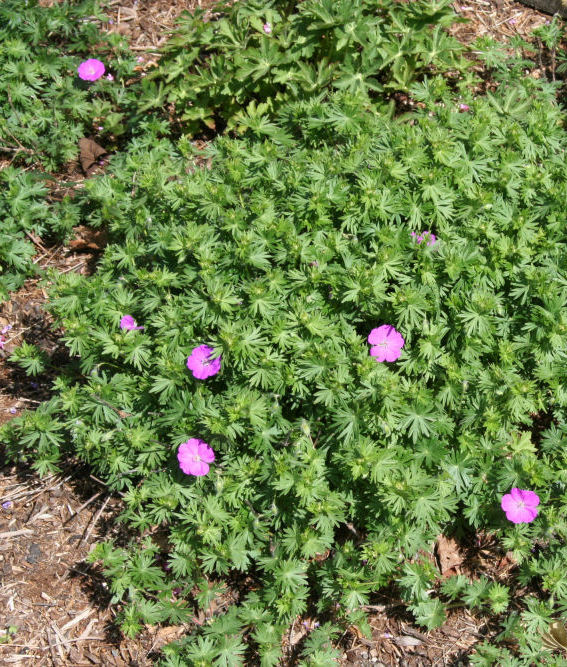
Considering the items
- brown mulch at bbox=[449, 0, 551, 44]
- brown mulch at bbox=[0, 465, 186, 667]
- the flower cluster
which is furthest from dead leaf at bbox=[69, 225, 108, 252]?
brown mulch at bbox=[449, 0, 551, 44]

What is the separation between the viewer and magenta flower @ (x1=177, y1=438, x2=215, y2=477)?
3404 millimetres

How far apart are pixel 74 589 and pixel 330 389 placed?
6.31 ft

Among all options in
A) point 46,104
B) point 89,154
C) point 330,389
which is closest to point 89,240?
point 89,154

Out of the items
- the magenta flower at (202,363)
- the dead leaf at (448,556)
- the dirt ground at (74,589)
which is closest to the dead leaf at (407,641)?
the dirt ground at (74,589)

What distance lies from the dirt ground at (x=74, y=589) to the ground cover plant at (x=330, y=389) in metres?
0.17

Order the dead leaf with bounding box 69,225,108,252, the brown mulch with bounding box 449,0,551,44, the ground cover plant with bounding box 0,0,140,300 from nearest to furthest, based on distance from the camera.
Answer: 1. the ground cover plant with bounding box 0,0,140,300
2. the dead leaf with bounding box 69,225,108,252
3. the brown mulch with bounding box 449,0,551,44

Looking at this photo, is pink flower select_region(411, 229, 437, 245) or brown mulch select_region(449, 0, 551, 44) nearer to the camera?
pink flower select_region(411, 229, 437, 245)

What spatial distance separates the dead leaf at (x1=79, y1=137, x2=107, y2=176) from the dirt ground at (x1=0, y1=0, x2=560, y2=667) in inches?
61.4

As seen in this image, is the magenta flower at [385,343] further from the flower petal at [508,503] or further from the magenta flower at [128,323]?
the magenta flower at [128,323]

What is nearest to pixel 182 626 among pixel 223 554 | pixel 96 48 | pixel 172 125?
pixel 223 554

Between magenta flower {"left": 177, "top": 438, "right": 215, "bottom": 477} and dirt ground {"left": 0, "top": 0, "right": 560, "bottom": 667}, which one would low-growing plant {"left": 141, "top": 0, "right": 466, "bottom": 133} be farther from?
magenta flower {"left": 177, "top": 438, "right": 215, "bottom": 477}

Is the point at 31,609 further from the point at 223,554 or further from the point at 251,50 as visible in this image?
the point at 251,50

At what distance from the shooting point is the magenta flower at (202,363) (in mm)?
3467

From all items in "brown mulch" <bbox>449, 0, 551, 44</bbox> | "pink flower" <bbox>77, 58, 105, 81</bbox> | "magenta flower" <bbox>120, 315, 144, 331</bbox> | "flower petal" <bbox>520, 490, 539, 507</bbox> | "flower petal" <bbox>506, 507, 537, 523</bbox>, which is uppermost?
"brown mulch" <bbox>449, 0, 551, 44</bbox>
